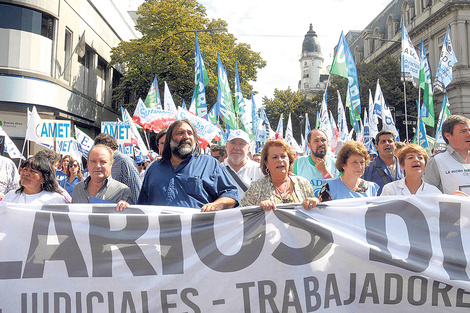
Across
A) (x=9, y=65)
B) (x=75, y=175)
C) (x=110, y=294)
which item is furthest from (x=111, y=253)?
(x=9, y=65)

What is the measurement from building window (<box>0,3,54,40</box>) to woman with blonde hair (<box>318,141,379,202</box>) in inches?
761

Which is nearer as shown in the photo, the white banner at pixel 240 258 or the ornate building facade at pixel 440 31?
the white banner at pixel 240 258

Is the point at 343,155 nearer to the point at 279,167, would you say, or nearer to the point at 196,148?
the point at 279,167

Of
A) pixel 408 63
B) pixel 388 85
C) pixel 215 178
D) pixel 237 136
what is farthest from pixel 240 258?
pixel 388 85

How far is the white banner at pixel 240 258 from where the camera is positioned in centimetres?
306

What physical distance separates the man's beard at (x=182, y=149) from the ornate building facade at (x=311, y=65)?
4700 inches

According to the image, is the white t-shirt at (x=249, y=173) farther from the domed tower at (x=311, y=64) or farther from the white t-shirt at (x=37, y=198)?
the domed tower at (x=311, y=64)

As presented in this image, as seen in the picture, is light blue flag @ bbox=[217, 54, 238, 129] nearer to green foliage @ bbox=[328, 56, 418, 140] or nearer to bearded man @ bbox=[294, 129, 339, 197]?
bearded man @ bbox=[294, 129, 339, 197]

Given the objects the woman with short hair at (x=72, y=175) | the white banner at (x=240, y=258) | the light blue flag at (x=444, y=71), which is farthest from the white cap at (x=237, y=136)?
the light blue flag at (x=444, y=71)

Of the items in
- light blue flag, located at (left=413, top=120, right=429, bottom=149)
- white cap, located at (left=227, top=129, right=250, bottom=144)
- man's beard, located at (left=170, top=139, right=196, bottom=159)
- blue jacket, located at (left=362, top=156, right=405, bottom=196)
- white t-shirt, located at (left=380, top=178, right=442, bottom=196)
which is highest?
light blue flag, located at (left=413, top=120, right=429, bottom=149)

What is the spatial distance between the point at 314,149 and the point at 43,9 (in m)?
18.8

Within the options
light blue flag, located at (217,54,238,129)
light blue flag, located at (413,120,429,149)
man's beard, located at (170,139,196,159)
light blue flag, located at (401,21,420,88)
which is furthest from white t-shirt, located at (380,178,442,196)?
light blue flag, located at (413,120,429,149)

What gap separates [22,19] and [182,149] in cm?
1890

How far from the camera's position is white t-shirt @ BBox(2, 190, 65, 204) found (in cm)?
380
